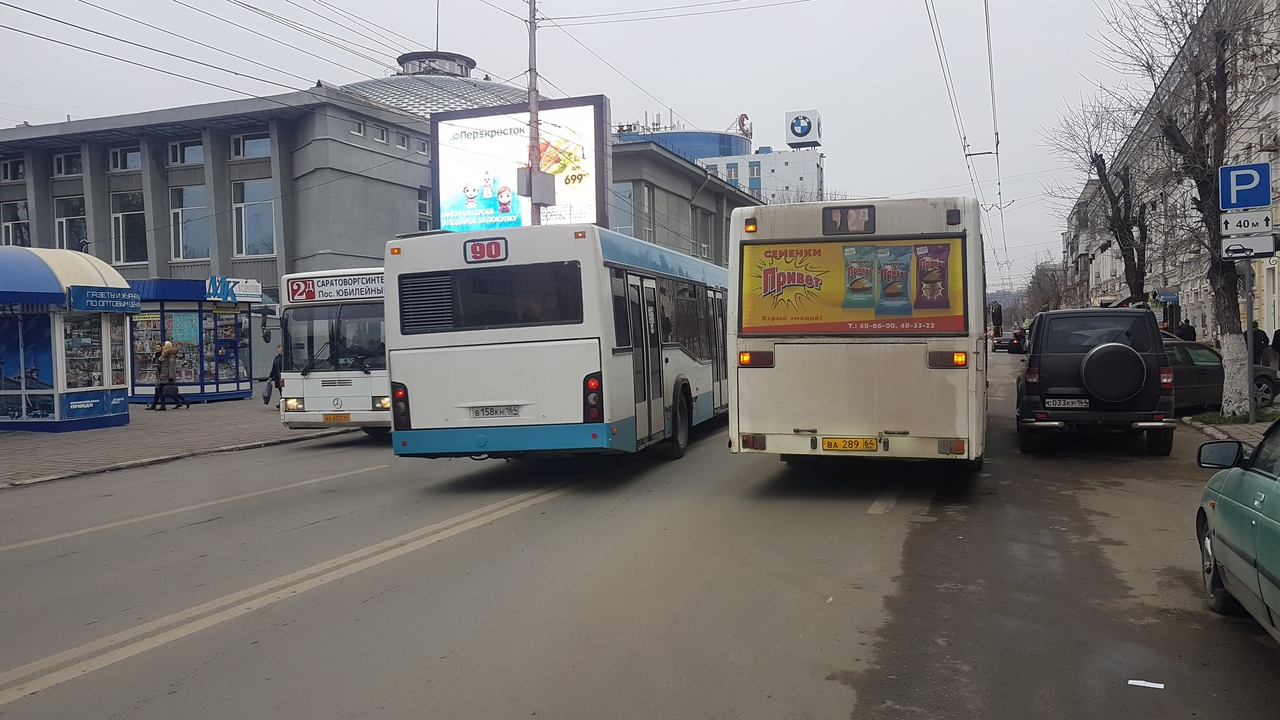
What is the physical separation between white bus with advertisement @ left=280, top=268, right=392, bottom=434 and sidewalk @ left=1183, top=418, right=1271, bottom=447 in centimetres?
1283

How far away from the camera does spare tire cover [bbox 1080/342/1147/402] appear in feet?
38.2

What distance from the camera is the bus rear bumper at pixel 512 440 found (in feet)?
33.4

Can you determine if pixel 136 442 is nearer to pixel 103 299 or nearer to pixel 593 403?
pixel 103 299

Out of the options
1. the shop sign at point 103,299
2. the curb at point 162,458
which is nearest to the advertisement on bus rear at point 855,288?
the curb at point 162,458

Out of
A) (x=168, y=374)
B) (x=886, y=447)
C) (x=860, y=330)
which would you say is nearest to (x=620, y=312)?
(x=860, y=330)

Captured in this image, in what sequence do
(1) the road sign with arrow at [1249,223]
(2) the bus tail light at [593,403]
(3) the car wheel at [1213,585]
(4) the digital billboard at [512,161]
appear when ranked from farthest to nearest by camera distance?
(4) the digital billboard at [512,161]
(1) the road sign with arrow at [1249,223]
(2) the bus tail light at [593,403]
(3) the car wheel at [1213,585]

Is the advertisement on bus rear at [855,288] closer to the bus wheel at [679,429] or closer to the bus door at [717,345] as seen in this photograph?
the bus wheel at [679,429]

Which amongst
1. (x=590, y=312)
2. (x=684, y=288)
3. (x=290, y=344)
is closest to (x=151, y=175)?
Answer: (x=290, y=344)

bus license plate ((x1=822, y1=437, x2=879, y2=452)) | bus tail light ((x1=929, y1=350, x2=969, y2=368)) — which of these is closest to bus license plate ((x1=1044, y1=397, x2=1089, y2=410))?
bus tail light ((x1=929, y1=350, x2=969, y2=368))

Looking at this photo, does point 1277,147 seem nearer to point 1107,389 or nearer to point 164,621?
point 1107,389

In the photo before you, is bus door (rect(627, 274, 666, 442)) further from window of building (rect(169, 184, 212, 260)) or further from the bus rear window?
window of building (rect(169, 184, 212, 260))

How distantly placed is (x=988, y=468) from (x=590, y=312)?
215 inches

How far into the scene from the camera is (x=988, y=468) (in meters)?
11.9

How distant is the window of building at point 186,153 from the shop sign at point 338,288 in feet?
89.6
